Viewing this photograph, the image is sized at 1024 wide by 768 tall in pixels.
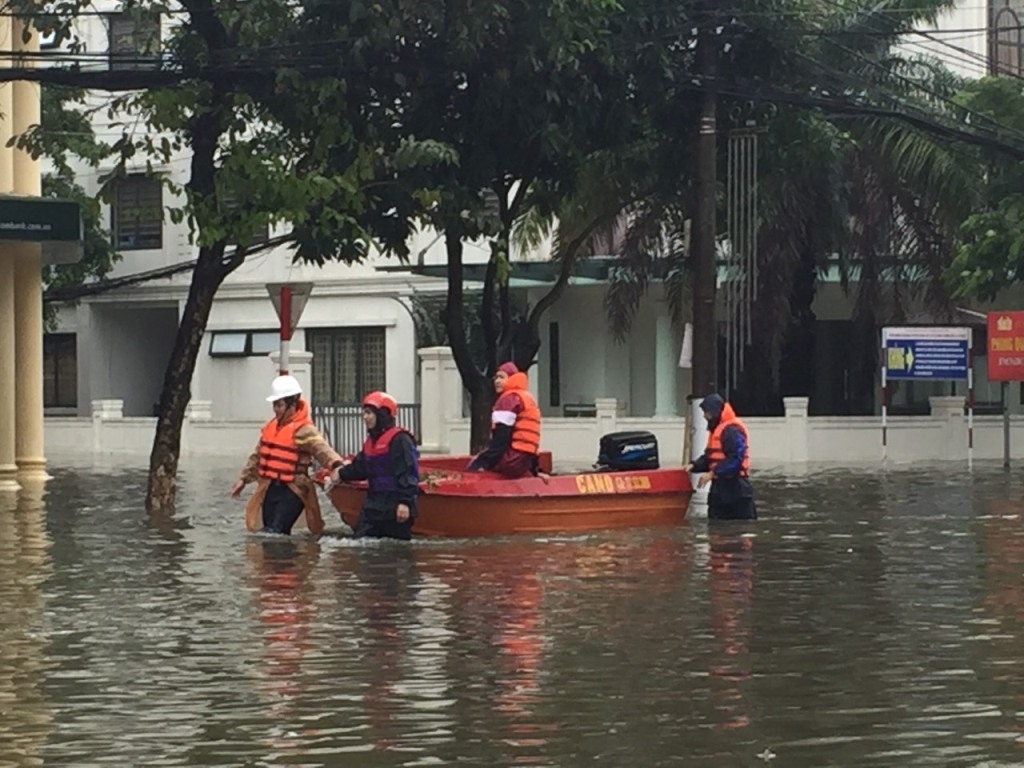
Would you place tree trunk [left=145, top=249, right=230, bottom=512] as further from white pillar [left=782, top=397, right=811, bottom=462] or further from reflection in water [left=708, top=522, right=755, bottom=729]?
white pillar [left=782, top=397, right=811, bottom=462]

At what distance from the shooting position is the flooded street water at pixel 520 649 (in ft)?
31.5

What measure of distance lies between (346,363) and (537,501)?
3405cm

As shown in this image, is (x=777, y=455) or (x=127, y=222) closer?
(x=777, y=455)

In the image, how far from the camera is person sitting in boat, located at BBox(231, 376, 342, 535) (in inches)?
798

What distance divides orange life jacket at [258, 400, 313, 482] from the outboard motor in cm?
358

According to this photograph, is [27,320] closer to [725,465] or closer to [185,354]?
[185,354]

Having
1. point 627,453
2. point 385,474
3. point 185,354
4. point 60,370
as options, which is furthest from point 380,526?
point 60,370

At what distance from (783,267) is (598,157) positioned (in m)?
10.1

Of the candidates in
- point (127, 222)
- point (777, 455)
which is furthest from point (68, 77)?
point (127, 222)

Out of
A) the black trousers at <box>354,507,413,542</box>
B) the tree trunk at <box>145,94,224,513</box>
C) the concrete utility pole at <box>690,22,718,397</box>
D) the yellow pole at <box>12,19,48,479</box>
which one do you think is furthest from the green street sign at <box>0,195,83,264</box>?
the black trousers at <box>354,507,413,542</box>

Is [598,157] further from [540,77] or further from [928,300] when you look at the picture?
[928,300]

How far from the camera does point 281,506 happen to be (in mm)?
21000

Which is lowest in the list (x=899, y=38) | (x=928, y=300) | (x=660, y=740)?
(x=660, y=740)

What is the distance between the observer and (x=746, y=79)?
27875 millimetres
